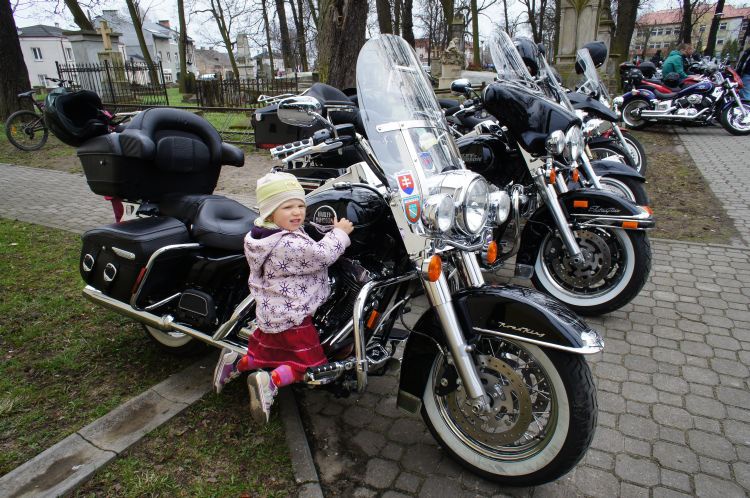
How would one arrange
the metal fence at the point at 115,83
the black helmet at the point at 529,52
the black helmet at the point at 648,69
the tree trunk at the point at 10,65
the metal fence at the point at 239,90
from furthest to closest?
the metal fence at the point at 115,83, the black helmet at the point at 648,69, the tree trunk at the point at 10,65, the metal fence at the point at 239,90, the black helmet at the point at 529,52

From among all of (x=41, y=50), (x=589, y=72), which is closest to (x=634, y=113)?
(x=589, y=72)

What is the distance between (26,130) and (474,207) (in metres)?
13.1

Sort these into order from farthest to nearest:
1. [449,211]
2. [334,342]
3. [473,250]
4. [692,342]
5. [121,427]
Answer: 1. [692,342]
2. [121,427]
3. [334,342]
4. [473,250]
5. [449,211]

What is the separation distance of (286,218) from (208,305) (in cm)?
89

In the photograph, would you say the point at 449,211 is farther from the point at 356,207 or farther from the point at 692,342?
the point at 692,342

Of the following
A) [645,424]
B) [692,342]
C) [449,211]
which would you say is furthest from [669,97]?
[449,211]

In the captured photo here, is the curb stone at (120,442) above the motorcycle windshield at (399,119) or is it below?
below

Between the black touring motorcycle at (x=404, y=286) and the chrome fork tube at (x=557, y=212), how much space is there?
4.65 feet

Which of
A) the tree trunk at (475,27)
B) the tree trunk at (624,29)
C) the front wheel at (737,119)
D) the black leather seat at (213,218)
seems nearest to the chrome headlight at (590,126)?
the black leather seat at (213,218)

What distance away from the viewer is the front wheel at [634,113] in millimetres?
11844

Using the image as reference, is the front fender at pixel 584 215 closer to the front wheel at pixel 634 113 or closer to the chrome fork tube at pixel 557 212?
the chrome fork tube at pixel 557 212

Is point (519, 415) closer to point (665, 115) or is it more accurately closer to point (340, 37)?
point (340, 37)

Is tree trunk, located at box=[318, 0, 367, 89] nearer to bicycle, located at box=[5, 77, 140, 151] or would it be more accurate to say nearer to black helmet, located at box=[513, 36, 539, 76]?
black helmet, located at box=[513, 36, 539, 76]

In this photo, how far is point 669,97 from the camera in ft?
37.9
